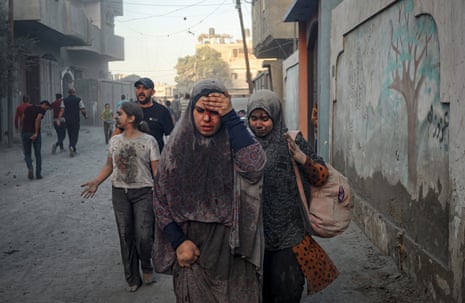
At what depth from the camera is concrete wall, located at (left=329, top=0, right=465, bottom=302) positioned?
3.86m

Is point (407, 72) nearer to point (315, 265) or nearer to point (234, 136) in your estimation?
point (315, 265)

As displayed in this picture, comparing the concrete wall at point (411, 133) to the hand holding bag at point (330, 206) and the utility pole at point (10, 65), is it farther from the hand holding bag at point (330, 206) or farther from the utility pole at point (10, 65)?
the utility pole at point (10, 65)

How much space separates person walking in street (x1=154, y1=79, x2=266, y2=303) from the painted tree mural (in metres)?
2.27

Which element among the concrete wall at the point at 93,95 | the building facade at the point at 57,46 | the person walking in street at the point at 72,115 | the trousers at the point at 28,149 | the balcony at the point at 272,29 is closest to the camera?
the trousers at the point at 28,149

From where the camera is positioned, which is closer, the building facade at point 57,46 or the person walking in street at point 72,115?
the person walking in street at point 72,115

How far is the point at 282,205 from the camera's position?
336cm

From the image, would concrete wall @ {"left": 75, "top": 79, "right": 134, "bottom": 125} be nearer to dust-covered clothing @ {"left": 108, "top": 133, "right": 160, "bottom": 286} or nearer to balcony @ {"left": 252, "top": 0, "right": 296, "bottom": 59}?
balcony @ {"left": 252, "top": 0, "right": 296, "bottom": 59}

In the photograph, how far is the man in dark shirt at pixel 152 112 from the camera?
594 cm

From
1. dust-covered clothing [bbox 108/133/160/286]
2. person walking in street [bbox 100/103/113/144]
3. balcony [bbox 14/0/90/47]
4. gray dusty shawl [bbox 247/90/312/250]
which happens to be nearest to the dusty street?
dust-covered clothing [bbox 108/133/160/286]

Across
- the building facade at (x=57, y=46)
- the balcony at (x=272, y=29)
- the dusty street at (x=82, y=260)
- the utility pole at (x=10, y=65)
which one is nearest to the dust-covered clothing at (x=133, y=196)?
the dusty street at (x=82, y=260)

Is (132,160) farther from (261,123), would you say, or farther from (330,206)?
(330,206)

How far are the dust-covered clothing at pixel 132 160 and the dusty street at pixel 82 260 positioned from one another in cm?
95

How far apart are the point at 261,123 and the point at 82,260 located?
11.1 feet

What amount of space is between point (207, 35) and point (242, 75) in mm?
20231
